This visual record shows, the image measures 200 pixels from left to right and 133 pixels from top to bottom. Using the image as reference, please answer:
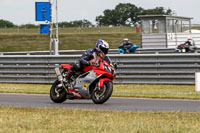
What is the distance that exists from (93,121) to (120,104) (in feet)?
12.3

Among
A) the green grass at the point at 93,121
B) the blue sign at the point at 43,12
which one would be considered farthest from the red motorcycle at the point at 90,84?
the blue sign at the point at 43,12

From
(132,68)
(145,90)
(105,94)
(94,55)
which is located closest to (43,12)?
(132,68)

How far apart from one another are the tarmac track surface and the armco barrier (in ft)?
15.5

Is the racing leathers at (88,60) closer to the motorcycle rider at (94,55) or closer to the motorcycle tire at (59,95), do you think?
the motorcycle rider at (94,55)

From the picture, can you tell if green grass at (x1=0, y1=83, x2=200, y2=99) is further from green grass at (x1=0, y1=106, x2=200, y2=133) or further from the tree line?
the tree line

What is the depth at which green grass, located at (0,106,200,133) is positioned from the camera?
8.26 meters

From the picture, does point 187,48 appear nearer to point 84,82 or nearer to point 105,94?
point 84,82

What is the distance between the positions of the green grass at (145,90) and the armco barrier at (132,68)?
9.9 inches

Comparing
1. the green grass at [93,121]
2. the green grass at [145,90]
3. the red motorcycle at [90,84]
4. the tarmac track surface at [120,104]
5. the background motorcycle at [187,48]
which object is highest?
the background motorcycle at [187,48]

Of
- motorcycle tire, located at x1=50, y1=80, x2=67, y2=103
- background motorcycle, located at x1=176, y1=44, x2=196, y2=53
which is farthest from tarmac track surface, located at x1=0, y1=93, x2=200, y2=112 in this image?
background motorcycle, located at x1=176, y1=44, x2=196, y2=53

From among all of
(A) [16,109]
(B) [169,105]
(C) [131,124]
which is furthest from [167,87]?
(C) [131,124]

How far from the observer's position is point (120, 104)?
1305cm

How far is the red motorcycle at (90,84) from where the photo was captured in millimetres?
12586

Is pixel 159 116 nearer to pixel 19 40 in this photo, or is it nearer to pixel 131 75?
pixel 131 75
